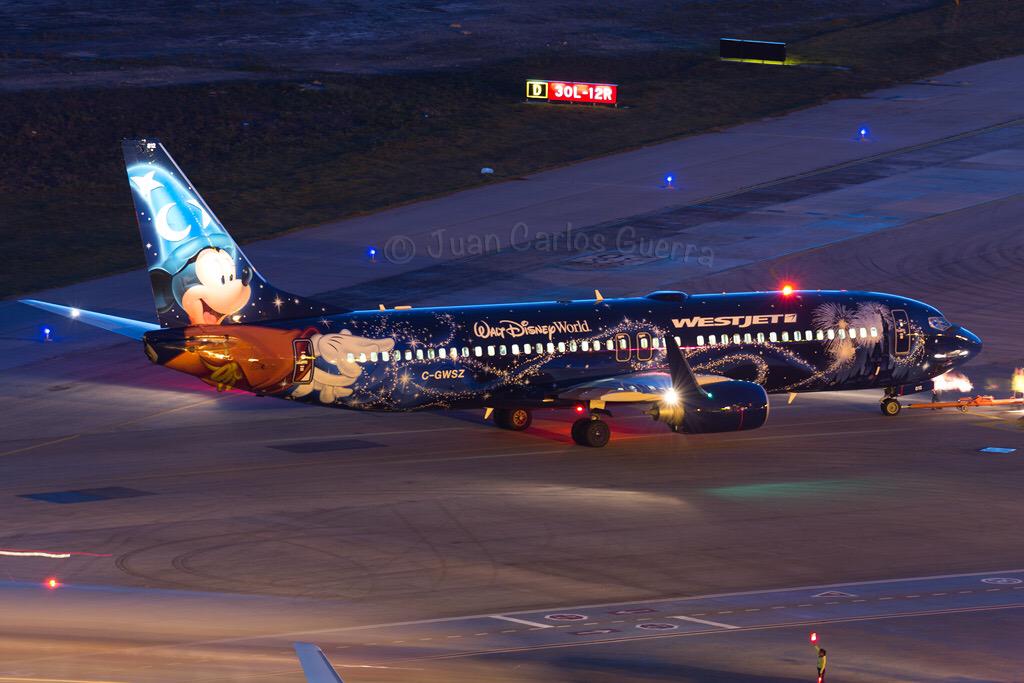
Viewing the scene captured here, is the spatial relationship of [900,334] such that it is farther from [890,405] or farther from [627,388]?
[627,388]

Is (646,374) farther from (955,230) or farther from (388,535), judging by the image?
(955,230)

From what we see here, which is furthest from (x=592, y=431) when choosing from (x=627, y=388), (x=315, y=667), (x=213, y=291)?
(x=315, y=667)

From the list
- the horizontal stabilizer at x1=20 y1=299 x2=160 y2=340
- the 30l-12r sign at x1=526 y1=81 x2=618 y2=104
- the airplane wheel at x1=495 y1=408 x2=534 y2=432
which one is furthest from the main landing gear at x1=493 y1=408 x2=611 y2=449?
the 30l-12r sign at x1=526 y1=81 x2=618 y2=104

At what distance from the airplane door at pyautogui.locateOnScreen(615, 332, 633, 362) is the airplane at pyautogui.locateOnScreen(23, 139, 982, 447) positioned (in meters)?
0.03

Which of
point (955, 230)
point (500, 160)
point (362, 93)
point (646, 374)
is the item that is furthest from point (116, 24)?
point (646, 374)

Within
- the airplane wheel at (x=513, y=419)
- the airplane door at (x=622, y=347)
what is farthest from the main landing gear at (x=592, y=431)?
the airplane wheel at (x=513, y=419)

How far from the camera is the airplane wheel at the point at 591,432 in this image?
54.3m

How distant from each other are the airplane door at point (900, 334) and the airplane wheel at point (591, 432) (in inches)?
436

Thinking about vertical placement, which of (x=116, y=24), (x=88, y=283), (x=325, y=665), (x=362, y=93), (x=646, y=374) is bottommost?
(x=325, y=665)

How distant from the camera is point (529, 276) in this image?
259 feet

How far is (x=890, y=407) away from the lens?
193 feet

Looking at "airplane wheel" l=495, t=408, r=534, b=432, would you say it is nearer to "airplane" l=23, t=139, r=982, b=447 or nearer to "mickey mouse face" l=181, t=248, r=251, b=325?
"airplane" l=23, t=139, r=982, b=447

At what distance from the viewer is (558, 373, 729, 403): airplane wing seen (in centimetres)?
5316

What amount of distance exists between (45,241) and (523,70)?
142 ft
